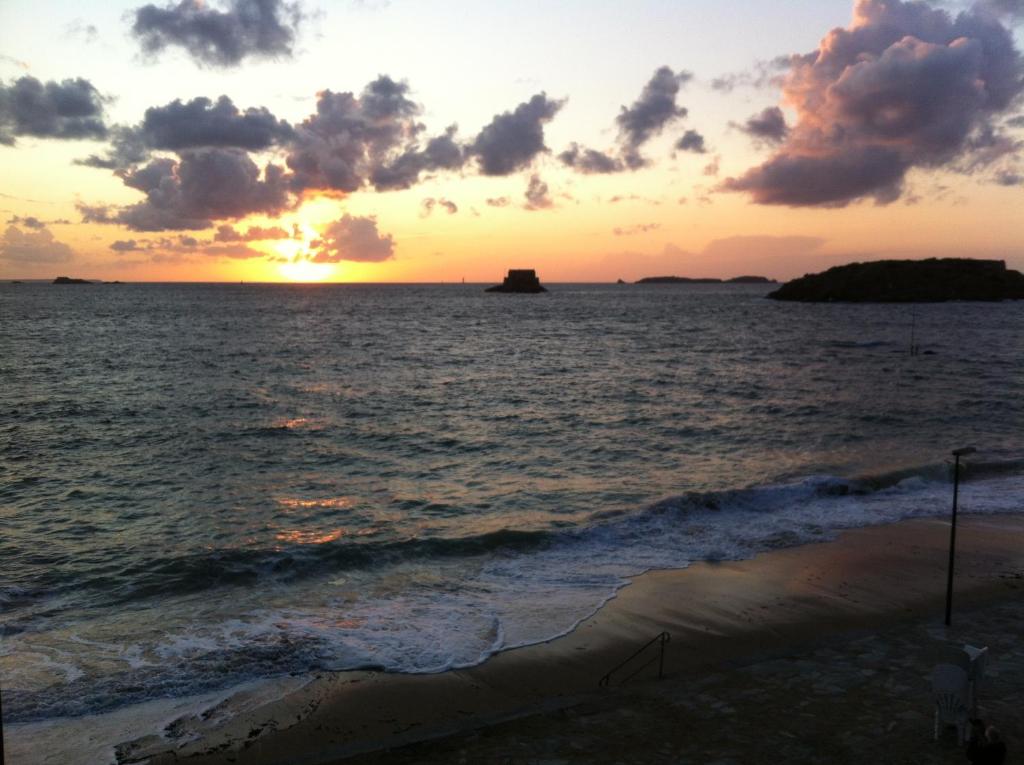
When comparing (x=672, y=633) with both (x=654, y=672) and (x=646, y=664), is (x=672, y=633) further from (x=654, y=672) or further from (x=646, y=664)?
(x=654, y=672)

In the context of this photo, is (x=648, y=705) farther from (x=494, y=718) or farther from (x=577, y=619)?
(x=577, y=619)

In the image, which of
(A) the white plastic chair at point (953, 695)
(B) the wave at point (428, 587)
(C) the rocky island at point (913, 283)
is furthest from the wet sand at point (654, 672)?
(C) the rocky island at point (913, 283)

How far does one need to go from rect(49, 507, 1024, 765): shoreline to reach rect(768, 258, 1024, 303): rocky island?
6891 inches

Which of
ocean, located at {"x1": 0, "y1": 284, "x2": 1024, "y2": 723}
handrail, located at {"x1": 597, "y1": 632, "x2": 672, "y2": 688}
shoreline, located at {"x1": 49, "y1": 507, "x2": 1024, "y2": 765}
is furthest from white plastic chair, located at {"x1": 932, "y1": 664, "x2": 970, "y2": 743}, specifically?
ocean, located at {"x1": 0, "y1": 284, "x2": 1024, "y2": 723}

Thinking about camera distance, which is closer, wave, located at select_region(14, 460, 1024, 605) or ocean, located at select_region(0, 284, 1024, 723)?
ocean, located at select_region(0, 284, 1024, 723)

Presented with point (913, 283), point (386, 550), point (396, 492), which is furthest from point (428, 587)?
point (913, 283)

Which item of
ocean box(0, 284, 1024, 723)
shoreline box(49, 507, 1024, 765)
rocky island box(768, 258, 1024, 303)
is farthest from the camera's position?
rocky island box(768, 258, 1024, 303)

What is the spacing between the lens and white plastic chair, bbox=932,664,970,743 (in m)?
10.9

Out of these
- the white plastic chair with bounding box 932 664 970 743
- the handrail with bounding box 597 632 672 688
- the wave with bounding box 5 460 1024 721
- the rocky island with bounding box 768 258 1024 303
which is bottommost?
the wave with bounding box 5 460 1024 721

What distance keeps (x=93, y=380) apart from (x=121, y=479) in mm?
29432

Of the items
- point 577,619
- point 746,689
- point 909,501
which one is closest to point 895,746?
point 746,689

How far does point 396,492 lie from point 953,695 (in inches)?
771

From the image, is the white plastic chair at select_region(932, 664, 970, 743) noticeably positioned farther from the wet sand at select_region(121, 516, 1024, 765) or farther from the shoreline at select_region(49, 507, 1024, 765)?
the shoreline at select_region(49, 507, 1024, 765)

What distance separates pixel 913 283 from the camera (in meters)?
A: 183
